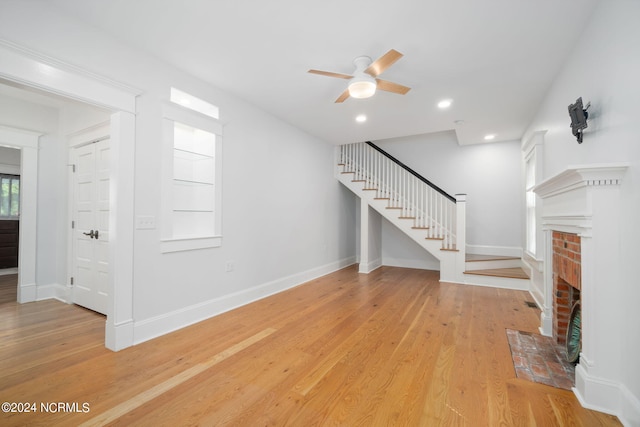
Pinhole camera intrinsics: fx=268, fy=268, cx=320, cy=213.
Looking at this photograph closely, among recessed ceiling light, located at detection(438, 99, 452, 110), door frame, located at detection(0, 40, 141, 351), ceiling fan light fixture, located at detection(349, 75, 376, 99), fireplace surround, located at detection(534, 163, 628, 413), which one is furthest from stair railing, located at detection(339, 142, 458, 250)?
door frame, located at detection(0, 40, 141, 351)

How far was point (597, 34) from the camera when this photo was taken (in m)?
2.02

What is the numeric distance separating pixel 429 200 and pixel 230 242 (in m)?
4.07

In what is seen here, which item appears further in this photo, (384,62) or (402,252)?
(402,252)

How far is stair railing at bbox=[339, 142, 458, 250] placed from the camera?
5.28 metres

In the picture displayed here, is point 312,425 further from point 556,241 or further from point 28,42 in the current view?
point 28,42

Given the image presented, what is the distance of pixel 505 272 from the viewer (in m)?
4.77

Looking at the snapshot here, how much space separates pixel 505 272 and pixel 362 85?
4.27m

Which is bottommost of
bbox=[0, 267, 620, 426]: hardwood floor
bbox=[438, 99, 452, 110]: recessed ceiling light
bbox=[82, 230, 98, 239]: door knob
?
bbox=[0, 267, 620, 426]: hardwood floor

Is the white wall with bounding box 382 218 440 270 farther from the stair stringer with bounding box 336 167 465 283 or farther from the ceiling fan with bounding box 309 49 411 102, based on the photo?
the ceiling fan with bounding box 309 49 411 102

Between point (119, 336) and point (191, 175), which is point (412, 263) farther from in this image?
point (119, 336)

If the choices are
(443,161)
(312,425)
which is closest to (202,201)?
(312,425)

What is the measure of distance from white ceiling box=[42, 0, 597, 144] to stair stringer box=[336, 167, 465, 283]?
2314 millimetres

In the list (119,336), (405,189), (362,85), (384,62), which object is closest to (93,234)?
(119,336)

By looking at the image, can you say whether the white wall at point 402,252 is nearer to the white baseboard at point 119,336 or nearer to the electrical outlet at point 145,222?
the electrical outlet at point 145,222
